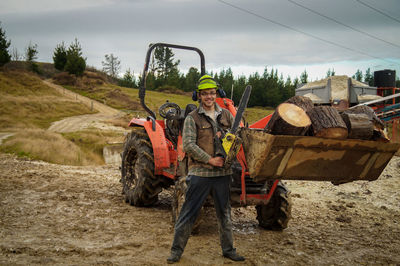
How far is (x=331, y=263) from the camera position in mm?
3939

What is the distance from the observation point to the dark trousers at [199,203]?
3689mm

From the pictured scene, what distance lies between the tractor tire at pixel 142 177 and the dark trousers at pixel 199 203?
2.20m

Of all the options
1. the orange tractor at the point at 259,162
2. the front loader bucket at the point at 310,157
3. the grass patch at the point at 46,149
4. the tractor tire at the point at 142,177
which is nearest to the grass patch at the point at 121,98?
the grass patch at the point at 46,149

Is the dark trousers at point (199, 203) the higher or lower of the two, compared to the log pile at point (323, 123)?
lower

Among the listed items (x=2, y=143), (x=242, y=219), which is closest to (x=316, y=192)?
(x=242, y=219)

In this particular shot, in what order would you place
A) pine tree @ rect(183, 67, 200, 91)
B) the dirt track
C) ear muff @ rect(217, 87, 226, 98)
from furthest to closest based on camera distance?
pine tree @ rect(183, 67, 200, 91) → ear muff @ rect(217, 87, 226, 98) → the dirt track

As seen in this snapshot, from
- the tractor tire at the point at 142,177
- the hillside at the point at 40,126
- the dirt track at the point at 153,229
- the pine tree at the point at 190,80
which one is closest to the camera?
the dirt track at the point at 153,229

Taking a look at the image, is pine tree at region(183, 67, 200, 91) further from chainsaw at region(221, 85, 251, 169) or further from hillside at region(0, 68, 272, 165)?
chainsaw at region(221, 85, 251, 169)

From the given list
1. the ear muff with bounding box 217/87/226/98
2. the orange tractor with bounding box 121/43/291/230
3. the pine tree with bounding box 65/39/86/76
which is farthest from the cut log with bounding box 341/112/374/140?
the pine tree with bounding box 65/39/86/76

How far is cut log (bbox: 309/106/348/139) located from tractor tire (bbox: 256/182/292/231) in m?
1.64

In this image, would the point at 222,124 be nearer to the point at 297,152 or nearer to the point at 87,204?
the point at 297,152

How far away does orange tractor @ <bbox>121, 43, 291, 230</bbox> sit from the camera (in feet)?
14.9

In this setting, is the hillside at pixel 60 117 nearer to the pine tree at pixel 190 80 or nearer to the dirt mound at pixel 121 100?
the dirt mound at pixel 121 100

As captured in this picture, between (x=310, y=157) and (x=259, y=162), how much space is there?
1.69ft
